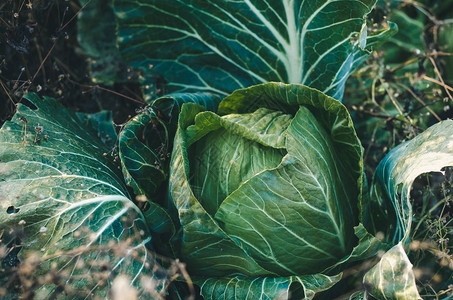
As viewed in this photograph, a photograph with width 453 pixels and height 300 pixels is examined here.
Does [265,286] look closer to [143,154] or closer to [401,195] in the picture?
[401,195]

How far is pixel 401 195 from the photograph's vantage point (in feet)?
5.83

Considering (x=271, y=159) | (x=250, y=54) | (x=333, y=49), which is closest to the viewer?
(x=271, y=159)

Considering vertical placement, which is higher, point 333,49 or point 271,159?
point 333,49

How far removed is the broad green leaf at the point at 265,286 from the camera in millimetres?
1743

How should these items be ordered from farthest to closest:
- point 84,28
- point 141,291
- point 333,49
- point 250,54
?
point 84,28
point 250,54
point 333,49
point 141,291

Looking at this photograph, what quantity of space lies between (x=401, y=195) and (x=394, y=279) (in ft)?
1.20

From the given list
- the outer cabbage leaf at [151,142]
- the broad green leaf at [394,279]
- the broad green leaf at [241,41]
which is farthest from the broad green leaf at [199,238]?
the broad green leaf at [241,41]

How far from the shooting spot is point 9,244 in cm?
176

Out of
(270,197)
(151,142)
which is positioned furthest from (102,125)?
(270,197)

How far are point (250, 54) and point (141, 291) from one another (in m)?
1.41

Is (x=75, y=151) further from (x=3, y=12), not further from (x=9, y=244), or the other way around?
(x=3, y=12)

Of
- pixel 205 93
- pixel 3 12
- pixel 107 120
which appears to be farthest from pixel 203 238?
pixel 3 12

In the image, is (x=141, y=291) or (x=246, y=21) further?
(x=246, y=21)

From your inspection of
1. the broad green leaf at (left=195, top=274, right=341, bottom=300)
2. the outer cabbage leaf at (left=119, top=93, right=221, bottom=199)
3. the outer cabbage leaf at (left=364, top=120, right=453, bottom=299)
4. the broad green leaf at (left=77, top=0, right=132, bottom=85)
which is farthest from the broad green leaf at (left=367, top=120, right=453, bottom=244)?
the broad green leaf at (left=77, top=0, right=132, bottom=85)
